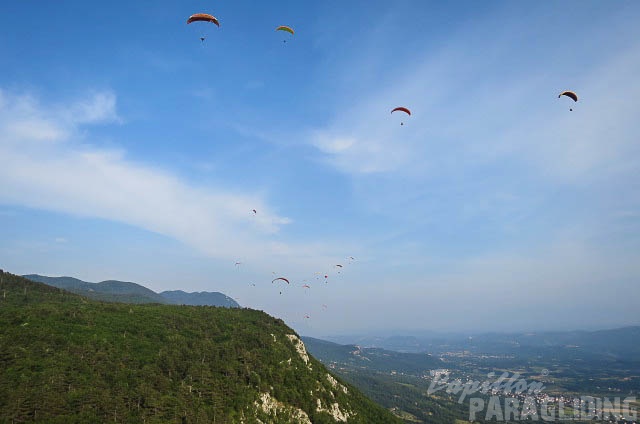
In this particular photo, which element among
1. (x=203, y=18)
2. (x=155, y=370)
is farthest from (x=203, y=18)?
(x=155, y=370)

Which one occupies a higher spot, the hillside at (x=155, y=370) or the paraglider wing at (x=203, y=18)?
the paraglider wing at (x=203, y=18)

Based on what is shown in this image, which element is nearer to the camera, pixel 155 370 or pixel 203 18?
pixel 203 18

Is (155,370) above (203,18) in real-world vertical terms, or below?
below

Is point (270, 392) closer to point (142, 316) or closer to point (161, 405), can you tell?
point (161, 405)

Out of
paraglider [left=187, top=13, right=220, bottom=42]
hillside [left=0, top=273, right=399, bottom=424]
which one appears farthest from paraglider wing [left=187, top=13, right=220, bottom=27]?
hillside [left=0, top=273, right=399, bottom=424]

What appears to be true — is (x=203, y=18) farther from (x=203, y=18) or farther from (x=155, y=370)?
(x=155, y=370)

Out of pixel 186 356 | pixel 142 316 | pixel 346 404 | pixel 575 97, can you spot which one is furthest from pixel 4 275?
pixel 575 97

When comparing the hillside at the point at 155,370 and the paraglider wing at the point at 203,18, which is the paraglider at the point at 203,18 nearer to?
the paraglider wing at the point at 203,18

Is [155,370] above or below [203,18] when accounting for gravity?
below

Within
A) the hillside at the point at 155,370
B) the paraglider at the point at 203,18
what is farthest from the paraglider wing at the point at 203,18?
the hillside at the point at 155,370
